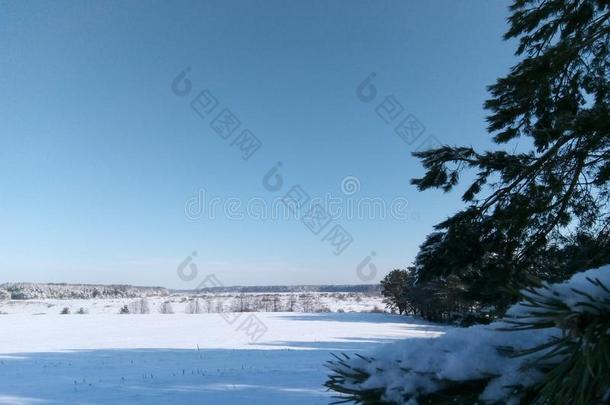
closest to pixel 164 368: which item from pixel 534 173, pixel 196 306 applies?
pixel 534 173

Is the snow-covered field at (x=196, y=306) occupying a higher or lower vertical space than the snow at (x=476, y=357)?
lower

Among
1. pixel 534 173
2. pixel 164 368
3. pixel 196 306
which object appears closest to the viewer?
pixel 534 173

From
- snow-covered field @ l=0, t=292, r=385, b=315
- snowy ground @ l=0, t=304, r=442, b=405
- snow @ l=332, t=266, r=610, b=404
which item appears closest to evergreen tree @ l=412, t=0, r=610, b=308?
snowy ground @ l=0, t=304, r=442, b=405

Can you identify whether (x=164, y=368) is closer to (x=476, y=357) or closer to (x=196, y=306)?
(x=476, y=357)

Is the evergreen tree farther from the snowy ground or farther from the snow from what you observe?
the snow

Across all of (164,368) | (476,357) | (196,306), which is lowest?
(196,306)

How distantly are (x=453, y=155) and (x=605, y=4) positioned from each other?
200 centimetres

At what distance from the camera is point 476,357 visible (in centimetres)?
64

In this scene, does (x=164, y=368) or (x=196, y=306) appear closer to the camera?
(x=164, y=368)

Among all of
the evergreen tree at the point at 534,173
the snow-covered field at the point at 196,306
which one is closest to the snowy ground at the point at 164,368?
the evergreen tree at the point at 534,173

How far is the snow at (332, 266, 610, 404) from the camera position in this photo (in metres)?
0.50

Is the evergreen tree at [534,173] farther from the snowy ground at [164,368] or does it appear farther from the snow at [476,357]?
the snow at [476,357]

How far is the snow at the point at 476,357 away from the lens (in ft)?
1.63

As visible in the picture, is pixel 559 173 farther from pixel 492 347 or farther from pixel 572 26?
pixel 492 347
